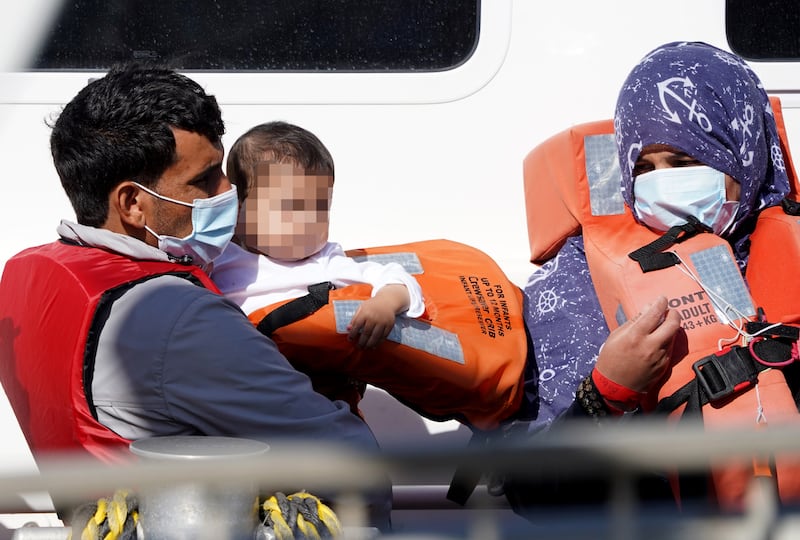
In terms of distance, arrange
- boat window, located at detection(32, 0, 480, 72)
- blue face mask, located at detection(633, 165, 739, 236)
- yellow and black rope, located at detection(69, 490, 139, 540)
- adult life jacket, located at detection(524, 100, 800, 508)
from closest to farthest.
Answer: yellow and black rope, located at detection(69, 490, 139, 540)
adult life jacket, located at detection(524, 100, 800, 508)
blue face mask, located at detection(633, 165, 739, 236)
boat window, located at detection(32, 0, 480, 72)

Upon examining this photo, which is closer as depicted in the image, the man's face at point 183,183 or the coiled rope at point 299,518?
the coiled rope at point 299,518

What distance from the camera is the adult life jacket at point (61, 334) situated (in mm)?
1608

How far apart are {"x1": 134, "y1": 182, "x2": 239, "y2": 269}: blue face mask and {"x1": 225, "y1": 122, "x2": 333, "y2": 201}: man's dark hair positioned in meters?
0.27

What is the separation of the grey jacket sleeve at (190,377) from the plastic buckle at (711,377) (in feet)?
2.50

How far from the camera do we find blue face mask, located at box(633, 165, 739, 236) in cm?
211

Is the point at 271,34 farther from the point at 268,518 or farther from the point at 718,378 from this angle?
the point at 268,518

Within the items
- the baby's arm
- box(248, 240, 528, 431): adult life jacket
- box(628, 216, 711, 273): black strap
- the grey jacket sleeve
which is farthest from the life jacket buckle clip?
the grey jacket sleeve

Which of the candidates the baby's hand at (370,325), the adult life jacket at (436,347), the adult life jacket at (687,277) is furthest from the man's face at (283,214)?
the adult life jacket at (687,277)

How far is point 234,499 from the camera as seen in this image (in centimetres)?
123

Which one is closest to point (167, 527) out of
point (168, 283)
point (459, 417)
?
point (168, 283)

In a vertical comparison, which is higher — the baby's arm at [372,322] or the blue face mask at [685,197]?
the blue face mask at [685,197]

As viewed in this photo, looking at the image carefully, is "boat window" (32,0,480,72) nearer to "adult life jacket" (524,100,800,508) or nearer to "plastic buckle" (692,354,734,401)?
"adult life jacket" (524,100,800,508)

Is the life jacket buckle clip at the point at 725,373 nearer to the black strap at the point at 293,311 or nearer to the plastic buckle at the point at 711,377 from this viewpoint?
the plastic buckle at the point at 711,377

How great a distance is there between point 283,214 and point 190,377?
66 cm
